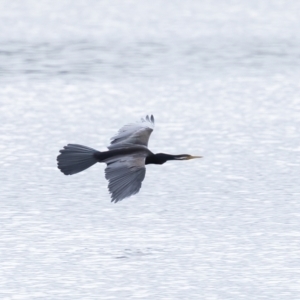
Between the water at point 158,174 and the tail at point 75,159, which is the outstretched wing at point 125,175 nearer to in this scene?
the tail at point 75,159

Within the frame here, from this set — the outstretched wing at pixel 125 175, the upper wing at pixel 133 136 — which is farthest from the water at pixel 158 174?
the upper wing at pixel 133 136

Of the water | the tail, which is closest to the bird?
the tail

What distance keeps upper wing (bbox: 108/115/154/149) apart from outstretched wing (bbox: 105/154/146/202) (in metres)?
0.55

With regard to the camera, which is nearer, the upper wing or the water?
the water

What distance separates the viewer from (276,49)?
21.5m

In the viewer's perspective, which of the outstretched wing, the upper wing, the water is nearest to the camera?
the water

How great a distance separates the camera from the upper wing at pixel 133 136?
873 cm

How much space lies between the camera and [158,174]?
10555mm

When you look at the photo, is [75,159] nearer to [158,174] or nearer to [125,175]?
[125,175]

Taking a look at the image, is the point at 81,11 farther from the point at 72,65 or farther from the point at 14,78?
the point at 14,78

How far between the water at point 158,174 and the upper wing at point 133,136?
59cm

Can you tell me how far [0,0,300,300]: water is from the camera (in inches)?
285

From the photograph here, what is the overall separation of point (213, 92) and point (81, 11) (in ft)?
51.8

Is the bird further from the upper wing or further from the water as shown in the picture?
the water
